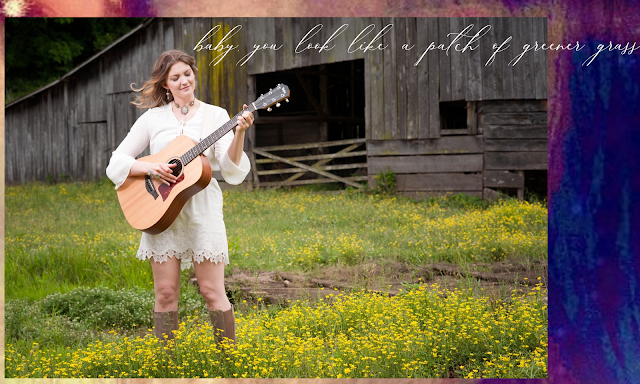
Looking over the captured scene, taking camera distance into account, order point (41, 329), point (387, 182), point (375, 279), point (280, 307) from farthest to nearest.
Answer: point (387, 182), point (375, 279), point (280, 307), point (41, 329)

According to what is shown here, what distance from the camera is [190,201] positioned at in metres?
3.59

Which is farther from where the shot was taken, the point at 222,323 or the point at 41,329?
the point at 41,329

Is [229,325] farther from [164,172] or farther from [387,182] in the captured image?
[387,182]

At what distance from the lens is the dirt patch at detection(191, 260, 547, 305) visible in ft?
18.2

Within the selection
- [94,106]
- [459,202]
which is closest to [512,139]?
[459,202]

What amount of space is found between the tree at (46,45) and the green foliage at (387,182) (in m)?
11.0

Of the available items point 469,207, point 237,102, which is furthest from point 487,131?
point 237,102

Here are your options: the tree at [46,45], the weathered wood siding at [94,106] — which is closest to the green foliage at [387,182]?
the weathered wood siding at [94,106]

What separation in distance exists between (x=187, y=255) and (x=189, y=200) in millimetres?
342

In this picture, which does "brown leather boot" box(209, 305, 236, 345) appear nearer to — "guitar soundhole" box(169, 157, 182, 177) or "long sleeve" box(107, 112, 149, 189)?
"guitar soundhole" box(169, 157, 182, 177)

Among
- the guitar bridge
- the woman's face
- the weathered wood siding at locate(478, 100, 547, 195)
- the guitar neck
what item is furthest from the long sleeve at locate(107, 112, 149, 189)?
the weathered wood siding at locate(478, 100, 547, 195)

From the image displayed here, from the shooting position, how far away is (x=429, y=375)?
3666 millimetres

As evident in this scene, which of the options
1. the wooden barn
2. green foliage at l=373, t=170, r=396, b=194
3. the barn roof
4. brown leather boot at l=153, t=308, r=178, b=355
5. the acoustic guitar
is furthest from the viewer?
the barn roof

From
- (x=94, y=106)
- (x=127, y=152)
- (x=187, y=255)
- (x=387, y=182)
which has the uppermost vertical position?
(x=94, y=106)
